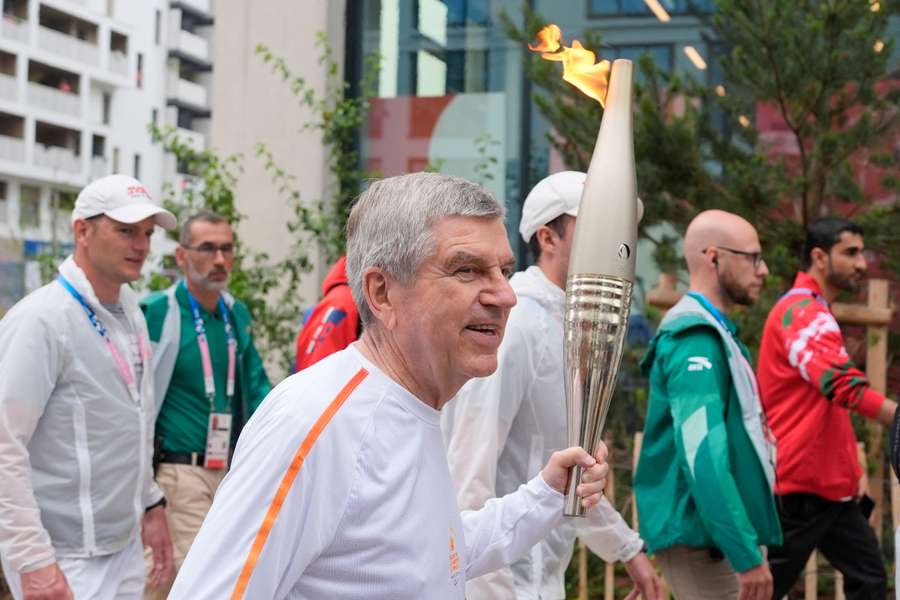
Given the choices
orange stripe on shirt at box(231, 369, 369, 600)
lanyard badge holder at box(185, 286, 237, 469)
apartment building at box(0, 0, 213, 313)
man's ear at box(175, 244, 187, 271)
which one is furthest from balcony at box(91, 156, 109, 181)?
orange stripe on shirt at box(231, 369, 369, 600)

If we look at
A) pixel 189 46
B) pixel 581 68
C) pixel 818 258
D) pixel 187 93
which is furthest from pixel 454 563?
pixel 189 46

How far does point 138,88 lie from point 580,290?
259ft

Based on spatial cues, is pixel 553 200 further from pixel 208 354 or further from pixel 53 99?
pixel 53 99

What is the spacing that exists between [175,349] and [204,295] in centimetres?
39

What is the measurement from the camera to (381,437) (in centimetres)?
234

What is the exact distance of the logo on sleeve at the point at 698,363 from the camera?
459cm

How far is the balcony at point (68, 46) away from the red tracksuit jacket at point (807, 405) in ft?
172

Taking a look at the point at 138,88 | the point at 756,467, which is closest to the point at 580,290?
the point at 756,467

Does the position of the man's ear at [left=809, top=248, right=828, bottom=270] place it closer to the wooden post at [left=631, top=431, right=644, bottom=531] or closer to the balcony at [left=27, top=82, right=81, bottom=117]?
the wooden post at [left=631, top=431, right=644, bottom=531]

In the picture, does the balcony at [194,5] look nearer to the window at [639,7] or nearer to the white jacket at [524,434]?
the window at [639,7]

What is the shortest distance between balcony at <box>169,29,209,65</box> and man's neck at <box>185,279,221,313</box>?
82432mm

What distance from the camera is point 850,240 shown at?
6.36m

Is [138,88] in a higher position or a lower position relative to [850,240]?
higher

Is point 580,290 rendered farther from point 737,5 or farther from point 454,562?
point 737,5
